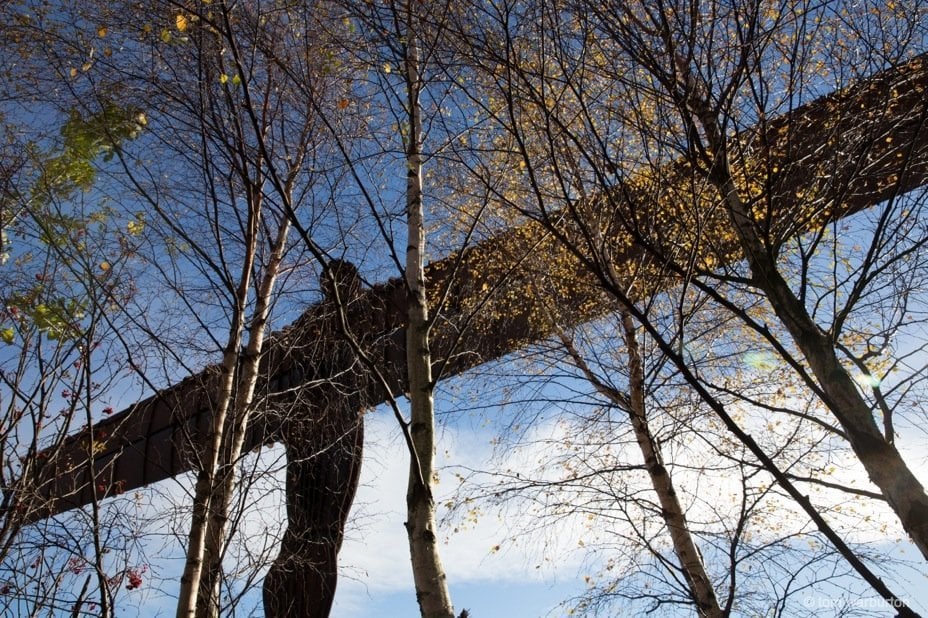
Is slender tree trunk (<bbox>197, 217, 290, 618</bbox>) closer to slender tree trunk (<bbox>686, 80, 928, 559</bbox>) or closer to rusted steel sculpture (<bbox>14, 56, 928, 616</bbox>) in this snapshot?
rusted steel sculpture (<bbox>14, 56, 928, 616</bbox>)

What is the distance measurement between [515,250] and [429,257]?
1.10 meters

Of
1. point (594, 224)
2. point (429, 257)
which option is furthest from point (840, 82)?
point (429, 257)

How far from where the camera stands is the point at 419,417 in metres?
2.59

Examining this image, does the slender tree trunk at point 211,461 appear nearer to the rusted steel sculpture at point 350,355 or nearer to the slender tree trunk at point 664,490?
the rusted steel sculpture at point 350,355

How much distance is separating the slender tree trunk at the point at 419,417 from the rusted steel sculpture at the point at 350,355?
200mm

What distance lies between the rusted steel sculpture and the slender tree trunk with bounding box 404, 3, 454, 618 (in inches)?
Answer: 7.9

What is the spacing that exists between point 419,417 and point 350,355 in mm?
2646

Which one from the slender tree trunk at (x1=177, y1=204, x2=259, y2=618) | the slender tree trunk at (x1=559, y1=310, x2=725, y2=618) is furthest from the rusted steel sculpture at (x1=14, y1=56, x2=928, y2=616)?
the slender tree trunk at (x1=559, y1=310, x2=725, y2=618)

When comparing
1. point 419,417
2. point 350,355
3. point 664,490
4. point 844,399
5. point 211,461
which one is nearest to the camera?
point 844,399

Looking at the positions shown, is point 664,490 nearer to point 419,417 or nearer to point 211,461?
point 419,417

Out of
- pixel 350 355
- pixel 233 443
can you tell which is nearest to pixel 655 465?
pixel 350 355

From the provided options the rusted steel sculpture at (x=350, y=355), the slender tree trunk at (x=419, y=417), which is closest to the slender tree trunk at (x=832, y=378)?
the rusted steel sculpture at (x=350, y=355)

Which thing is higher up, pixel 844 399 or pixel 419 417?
pixel 419 417

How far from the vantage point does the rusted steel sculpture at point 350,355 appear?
3.04m
